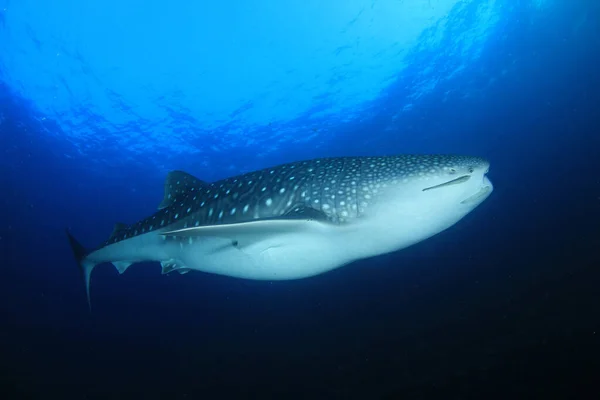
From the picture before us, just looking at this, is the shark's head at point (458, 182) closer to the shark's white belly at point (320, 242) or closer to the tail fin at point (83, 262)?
the shark's white belly at point (320, 242)

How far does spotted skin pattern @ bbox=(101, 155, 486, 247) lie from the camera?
3984 millimetres

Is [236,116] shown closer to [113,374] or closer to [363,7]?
[363,7]

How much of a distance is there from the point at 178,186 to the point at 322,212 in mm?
3584

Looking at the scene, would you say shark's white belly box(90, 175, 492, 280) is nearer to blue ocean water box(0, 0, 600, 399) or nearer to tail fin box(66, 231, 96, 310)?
tail fin box(66, 231, 96, 310)

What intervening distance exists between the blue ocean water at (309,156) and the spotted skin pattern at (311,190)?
897 centimetres

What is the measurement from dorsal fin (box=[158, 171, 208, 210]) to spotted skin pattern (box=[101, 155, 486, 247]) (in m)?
0.56

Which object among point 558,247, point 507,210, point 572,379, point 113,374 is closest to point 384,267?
point 558,247

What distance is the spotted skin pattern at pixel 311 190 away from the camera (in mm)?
3984

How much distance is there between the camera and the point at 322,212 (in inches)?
165

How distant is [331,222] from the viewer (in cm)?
412

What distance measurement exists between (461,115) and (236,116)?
20488 mm

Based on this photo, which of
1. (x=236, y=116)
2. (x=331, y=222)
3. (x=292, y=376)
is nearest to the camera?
(x=331, y=222)

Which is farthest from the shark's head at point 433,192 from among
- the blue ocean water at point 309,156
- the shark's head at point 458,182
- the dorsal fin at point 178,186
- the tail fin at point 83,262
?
the blue ocean water at point 309,156

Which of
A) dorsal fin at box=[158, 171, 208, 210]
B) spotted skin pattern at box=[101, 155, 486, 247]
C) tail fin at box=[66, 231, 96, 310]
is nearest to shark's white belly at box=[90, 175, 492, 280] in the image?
spotted skin pattern at box=[101, 155, 486, 247]
